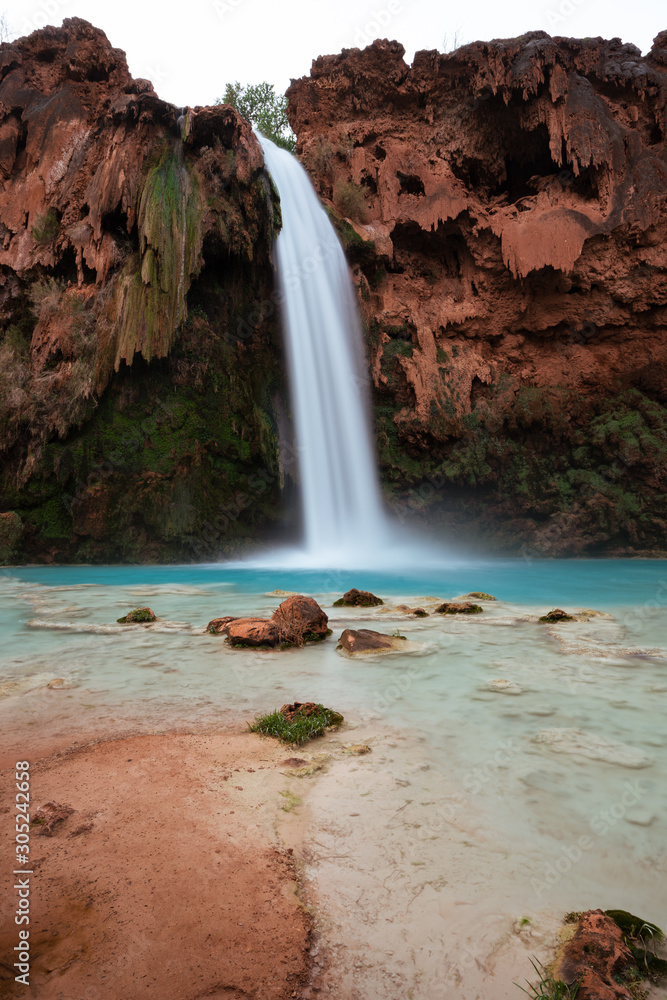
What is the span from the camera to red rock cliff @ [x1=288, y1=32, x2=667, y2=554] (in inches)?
661

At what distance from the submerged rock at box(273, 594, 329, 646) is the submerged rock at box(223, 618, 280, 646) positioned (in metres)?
0.09

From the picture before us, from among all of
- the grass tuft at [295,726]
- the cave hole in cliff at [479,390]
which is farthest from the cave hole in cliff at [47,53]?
the grass tuft at [295,726]

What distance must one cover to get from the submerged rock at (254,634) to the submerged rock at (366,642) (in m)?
0.61

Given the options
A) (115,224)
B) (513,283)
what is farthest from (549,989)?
(513,283)

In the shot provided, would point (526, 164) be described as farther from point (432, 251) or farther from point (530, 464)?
point (530, 464)

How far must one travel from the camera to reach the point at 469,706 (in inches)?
145

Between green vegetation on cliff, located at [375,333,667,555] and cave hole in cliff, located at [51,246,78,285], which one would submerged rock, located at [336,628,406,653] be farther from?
cave hole in cliff, located at [51,246,78,285]

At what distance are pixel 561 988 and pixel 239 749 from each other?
5.99ft

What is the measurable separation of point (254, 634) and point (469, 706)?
2.25m

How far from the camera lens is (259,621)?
547cm

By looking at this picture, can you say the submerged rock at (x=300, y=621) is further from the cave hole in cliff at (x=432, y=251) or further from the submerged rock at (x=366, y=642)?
the cave hole in cliff at (x=432, y=251)

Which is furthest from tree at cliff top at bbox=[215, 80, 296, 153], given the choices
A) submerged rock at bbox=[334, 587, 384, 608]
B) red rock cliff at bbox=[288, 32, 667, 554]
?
submerged rock at bbox=[334, 587, 384, 608]

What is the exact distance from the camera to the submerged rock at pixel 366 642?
4.98 meters

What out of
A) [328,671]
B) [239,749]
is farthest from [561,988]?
[328,671]
